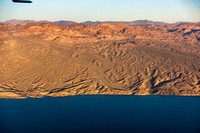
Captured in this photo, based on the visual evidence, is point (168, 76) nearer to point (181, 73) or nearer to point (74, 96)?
point (181, 73)

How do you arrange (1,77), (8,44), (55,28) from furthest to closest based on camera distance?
(55,28), (8,44), (1,77)

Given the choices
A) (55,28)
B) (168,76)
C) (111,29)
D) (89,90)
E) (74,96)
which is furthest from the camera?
(111,29)

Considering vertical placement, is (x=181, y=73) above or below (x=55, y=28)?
below

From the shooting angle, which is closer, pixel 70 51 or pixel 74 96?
pixel 74 96

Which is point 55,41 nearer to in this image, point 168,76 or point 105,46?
point 105,46

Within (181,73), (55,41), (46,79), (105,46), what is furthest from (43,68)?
(181,73)

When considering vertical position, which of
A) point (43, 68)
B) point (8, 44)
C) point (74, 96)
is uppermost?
point (8, 44)
